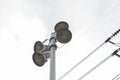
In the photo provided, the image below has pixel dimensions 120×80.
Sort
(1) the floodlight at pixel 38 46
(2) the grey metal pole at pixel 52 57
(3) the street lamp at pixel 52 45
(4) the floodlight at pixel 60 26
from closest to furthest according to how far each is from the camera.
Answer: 1. (2) the grey metal pole at pixel 52 57
2. (3) the street lamp at pixel 52 45
3. (4) the floodlight at pixel 60 26
4. (1) the floodlight at pixel 38 46

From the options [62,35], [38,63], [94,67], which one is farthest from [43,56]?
[94,67]

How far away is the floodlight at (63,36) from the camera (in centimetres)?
601

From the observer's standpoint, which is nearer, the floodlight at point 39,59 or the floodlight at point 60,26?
the floodlight at point 39,59

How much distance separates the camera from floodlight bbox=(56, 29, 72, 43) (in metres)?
6.01

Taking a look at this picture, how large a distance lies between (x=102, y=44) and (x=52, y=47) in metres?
2.29

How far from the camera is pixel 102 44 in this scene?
757cm

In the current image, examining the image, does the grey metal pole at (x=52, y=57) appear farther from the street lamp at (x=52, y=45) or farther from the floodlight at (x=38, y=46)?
the floodlight at (x=38, y=46)

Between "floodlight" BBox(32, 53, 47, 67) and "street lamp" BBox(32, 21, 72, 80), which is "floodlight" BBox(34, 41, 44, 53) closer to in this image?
"street lamp" BBox(32, 21, 72, 80)

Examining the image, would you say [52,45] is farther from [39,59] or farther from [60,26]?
[60,26]

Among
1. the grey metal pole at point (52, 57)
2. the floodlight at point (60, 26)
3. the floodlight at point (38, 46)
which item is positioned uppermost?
the floodlight at point (60, 26)

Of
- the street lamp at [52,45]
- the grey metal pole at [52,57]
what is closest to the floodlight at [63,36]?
the street lamp at [52,45]

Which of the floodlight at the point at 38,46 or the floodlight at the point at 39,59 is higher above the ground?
the floodlight at the point at 38,46

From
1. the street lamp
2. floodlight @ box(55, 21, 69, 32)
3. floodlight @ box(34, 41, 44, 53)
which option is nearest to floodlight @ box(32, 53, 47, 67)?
the street lamp

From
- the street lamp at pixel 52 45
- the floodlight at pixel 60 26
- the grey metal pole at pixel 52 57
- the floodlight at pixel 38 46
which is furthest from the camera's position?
the floodlight at pixel 38 46
